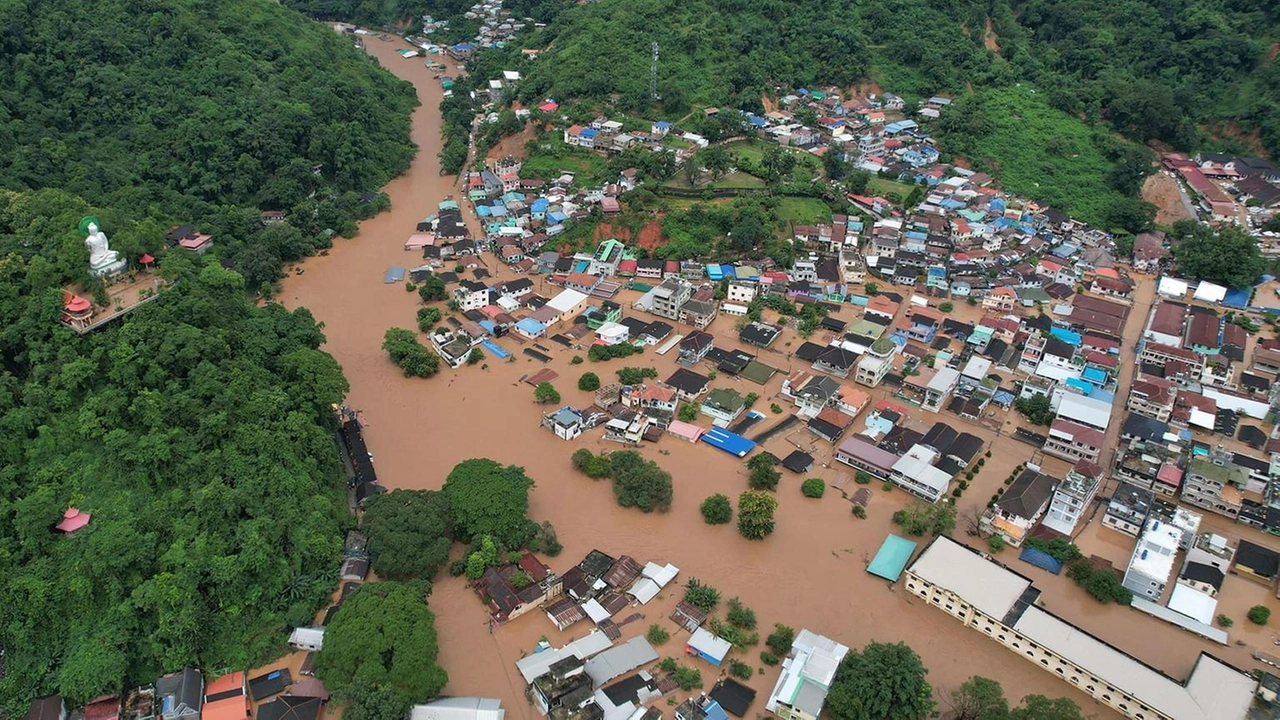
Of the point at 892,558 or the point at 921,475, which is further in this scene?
the point at 921,475

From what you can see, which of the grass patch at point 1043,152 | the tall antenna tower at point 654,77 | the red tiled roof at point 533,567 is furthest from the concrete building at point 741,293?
the tall antenna tower at point 654,77

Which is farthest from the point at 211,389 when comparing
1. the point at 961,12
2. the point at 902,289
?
the point at 961,12

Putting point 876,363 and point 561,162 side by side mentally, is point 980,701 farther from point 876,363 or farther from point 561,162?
point 561,162

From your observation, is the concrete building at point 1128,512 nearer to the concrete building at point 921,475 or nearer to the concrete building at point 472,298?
the concrete building at point 921,475

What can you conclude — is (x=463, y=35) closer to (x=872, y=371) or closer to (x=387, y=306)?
(x=387, y=306)

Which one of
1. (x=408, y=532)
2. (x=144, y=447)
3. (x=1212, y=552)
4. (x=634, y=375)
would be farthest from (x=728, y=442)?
(x=144, y=447)

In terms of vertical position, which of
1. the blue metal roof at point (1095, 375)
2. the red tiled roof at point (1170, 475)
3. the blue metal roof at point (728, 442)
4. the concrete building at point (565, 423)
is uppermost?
the red tiled roof at point (1170, 475)

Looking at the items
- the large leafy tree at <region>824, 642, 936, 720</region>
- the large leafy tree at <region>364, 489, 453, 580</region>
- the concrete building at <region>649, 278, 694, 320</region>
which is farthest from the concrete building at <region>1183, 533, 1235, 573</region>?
the large leafy tree at <region>364, 489, 453, 580</region>
